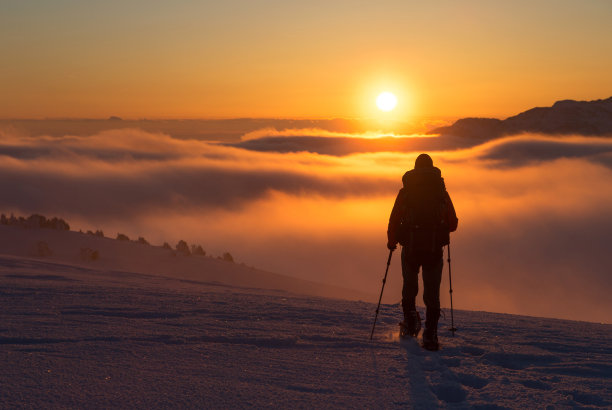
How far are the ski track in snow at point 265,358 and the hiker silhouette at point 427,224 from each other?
601 millimetres

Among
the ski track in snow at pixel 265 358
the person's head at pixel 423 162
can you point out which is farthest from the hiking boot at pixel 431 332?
the person's head at pixel 423 162

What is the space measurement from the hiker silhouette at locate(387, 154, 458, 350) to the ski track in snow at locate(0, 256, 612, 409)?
0.60 meters

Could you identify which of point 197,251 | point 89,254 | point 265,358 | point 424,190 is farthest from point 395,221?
point 197,251

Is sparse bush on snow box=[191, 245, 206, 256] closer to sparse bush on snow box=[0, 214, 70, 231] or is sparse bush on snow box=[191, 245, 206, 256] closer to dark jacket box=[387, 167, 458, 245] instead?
sparse bush on snow box=[0, 214, 70, 231]

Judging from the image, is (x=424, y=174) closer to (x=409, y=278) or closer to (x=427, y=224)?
(x=427, y=224)

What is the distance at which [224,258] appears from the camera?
37.1 m

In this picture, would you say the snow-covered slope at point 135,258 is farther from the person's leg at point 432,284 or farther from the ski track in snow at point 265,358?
the person's leg at point 432,284

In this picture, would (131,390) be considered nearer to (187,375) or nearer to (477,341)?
(187,375)

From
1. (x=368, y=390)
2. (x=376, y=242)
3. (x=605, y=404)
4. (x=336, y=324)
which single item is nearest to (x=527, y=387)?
(x=605, y=404)

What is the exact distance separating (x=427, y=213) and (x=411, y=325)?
1458 millimetres

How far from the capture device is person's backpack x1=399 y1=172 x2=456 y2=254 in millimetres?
6684

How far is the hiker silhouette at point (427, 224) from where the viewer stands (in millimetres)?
6684

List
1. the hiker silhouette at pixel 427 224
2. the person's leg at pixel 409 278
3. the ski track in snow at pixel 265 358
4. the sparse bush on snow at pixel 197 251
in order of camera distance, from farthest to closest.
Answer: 1. the sparse bush on snow at pixel 197 251
2. the person's leg at pixel 409 278
3. the hiker silhouette at pixel 427 224
4. the ski track in snow at pixel 265 358

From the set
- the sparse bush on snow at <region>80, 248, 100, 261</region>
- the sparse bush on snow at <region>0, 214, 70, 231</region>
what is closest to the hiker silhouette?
the sparse bush on snow at <region>80, 248, 100, 261</region>
